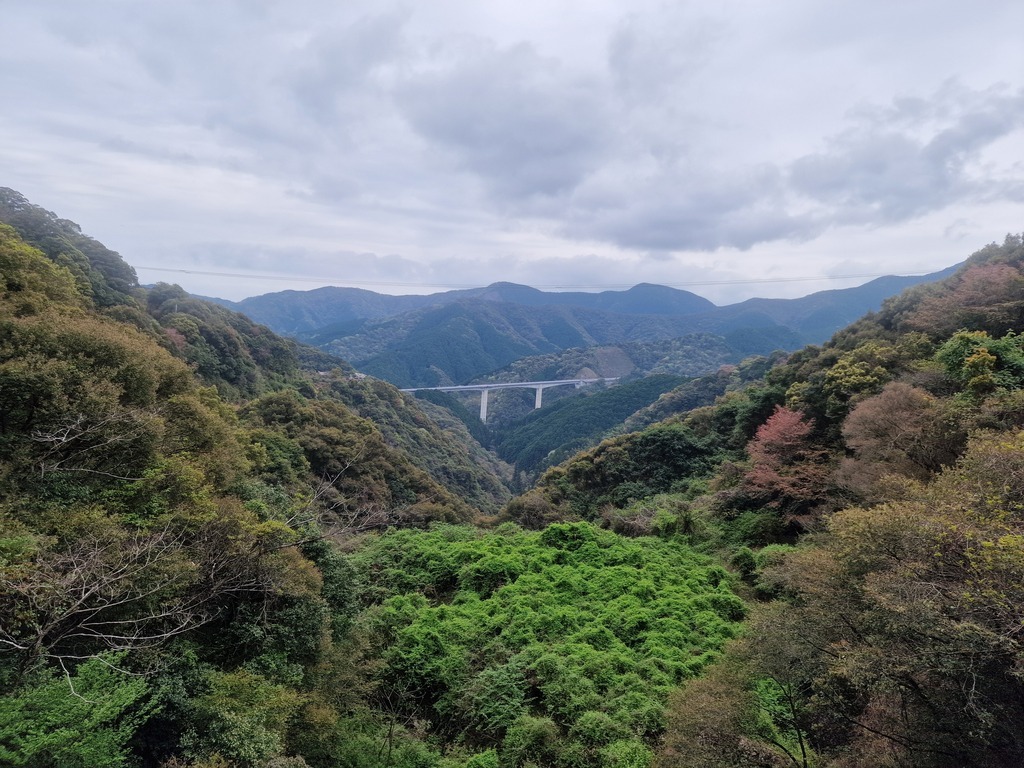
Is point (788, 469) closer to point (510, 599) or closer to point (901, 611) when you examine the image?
point (510, 599)

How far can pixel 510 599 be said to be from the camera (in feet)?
47.8

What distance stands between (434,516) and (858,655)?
2654 centimetres

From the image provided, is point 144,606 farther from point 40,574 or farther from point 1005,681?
point 1005,681

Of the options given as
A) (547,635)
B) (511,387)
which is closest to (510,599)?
(547,635)

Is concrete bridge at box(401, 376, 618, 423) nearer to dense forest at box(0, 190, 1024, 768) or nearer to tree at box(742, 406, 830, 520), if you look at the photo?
tree at box(742, 406, 830, 520)

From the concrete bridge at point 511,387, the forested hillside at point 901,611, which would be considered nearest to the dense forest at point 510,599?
the forested hillside at point 901,611

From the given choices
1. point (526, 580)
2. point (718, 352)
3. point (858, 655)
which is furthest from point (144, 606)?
point (718, 352)

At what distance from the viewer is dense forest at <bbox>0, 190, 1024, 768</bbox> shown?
641 cm

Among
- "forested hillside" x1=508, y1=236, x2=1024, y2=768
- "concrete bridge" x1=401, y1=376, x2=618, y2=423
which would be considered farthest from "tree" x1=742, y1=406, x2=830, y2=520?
"concrete bridge" x1=401, y1=376, x2=618, y2=423

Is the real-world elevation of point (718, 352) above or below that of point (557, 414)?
above

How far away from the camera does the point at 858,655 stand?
6.31 meters

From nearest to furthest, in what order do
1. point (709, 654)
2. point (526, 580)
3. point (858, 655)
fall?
point (858, 655) < point (709, 654) < point (526, 580)

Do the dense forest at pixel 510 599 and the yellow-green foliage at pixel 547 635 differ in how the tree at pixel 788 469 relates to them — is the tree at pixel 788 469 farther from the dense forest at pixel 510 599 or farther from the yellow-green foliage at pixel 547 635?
the yellow-green foliage at pixel 547 635

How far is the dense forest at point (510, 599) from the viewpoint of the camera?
6410mm
